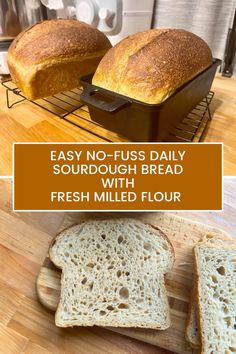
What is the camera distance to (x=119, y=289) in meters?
0.71

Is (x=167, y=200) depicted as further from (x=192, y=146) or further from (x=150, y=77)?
(x=150, y=77)

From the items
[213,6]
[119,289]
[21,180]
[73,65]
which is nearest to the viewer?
[21,180]

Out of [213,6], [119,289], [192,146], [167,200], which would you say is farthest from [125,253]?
[213,6]

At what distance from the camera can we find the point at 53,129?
826mm

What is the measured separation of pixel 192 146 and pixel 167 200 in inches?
4.8

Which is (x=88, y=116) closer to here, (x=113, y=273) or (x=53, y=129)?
(x=53, y=129)

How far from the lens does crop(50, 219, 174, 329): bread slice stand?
65 centimetres

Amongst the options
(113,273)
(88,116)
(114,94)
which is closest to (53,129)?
(88,116)

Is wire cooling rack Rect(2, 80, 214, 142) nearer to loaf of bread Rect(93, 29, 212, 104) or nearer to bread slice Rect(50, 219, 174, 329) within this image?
loaf of bread Rect(93, 29, 212, 104)

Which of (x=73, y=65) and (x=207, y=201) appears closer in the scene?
(x=207, y=201)

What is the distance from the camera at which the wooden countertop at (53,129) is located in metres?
0.75

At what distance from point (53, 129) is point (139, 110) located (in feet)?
1.00

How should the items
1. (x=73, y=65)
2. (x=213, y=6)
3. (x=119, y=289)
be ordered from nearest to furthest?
(x=119, y=289)
(x=73, y=65)
(x=213, y=6)

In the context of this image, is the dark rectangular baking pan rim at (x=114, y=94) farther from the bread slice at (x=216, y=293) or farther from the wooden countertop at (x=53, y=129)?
the bread slice at (x=216, y=293)
